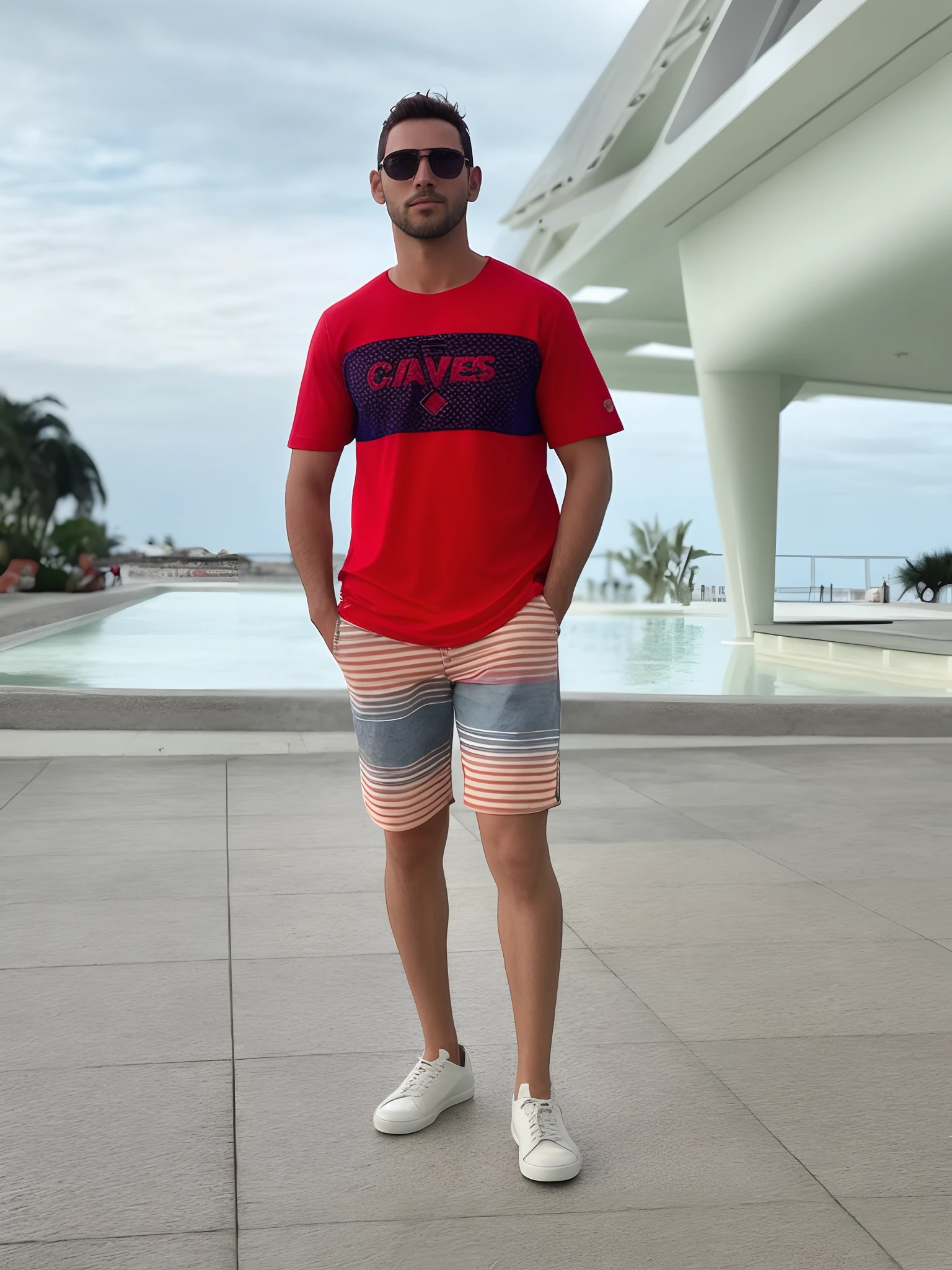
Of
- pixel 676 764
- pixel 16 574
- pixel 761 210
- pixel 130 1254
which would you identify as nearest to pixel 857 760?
pixel 676 764

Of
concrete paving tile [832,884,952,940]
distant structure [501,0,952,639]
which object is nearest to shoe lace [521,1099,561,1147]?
concrete paving tile [832,884,952,940]

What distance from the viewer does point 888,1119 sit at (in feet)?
8.48

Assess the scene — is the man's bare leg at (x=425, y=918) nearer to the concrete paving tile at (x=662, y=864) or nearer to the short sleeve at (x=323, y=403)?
the short sleeve at (x=323, y=403)

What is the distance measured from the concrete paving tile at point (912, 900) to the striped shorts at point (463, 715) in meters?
2.01

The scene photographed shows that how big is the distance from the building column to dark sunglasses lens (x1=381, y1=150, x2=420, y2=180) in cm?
1826

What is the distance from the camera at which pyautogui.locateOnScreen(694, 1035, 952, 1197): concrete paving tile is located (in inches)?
93.1

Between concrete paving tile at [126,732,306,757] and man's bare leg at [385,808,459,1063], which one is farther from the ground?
man's bare leg at [385,808,459,1063]

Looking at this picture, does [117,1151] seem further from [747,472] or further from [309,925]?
[747,472]

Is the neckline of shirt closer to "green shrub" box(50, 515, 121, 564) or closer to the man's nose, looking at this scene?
the man's nose

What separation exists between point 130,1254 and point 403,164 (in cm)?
200

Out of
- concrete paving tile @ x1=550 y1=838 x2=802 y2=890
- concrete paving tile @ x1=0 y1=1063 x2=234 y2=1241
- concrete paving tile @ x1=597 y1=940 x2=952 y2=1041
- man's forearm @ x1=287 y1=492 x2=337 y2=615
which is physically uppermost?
man's forearm @ x1=287 y1=492 x2=337 y2=615

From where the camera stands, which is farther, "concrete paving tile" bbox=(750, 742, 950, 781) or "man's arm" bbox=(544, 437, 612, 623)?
"concrete paving tile" bbox=(750, 742, 950, 781)

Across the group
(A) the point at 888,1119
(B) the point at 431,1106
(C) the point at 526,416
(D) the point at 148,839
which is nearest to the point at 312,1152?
(B) the point at 431,1106

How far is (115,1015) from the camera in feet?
10.4
